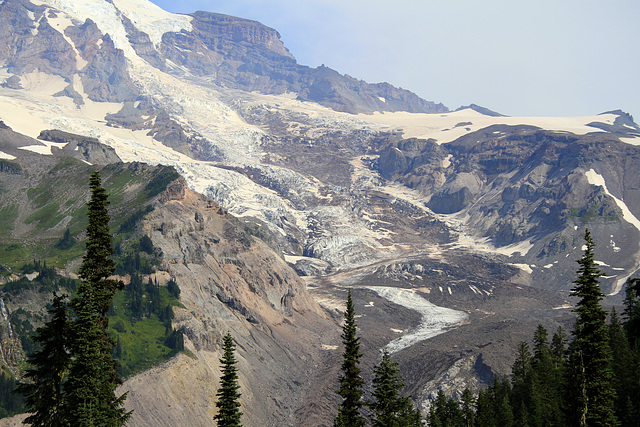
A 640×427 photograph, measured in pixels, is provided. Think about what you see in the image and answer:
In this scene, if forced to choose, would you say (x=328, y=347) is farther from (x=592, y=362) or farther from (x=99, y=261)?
(x=592, y=362)

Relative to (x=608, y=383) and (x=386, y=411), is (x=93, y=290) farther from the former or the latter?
(x=608, y=383)

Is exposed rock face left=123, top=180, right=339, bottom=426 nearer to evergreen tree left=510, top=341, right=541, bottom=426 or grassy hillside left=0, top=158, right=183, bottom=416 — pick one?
grassy hillside left=0, top=158, right=183, bottom=416

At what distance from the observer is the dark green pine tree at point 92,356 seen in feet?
124

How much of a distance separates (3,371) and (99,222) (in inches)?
3125

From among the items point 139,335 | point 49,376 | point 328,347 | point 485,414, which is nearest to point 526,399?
point 485,414

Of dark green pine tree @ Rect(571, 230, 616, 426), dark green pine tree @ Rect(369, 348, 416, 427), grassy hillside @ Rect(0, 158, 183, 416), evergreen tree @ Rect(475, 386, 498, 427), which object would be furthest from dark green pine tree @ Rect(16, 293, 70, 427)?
grassy hillside @ Rect(0, 158, 183, 416)

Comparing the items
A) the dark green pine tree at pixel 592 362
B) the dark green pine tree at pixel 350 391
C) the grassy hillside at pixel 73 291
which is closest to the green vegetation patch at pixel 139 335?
the grassy hillside at pixel 73 291

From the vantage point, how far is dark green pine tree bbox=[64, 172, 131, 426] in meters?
37.7

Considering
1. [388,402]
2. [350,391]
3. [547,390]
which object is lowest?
[547,390]

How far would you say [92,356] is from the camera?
38219mm

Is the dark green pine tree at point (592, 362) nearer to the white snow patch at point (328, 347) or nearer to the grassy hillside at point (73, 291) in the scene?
the grassy hillside at point (73, 291)

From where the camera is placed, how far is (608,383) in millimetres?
38875

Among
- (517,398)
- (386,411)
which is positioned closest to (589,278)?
(386,411)

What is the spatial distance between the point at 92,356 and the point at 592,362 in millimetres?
29649
